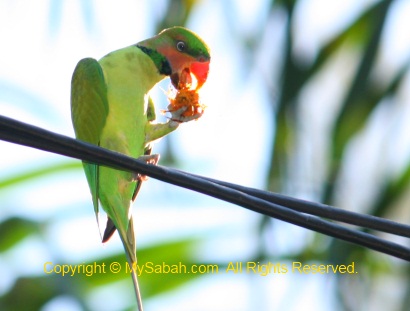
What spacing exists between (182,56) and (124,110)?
544 millimetres

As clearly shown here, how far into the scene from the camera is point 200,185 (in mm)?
2738

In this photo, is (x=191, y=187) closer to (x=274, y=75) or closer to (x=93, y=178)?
(x=93, y=178)

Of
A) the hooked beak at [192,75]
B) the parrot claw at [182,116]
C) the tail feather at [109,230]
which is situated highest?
the hooked beak at [192,75]

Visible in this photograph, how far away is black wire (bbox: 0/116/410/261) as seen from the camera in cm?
271

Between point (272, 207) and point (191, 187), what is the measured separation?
26 cm

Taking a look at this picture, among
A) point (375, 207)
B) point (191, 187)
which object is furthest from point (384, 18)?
point (191, 187)

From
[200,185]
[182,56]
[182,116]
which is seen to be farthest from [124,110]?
[200,185]

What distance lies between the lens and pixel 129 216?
4.23m

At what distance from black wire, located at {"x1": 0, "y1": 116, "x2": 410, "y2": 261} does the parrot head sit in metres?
1.83

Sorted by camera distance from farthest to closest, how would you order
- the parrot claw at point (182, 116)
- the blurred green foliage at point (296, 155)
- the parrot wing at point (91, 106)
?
the blurred green foliage at point (296, 155) → the parrot wing at point (91, 106) → the parrot claw at point (182, 116)

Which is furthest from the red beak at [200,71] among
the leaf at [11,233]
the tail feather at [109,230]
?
the leaf at [11,233]

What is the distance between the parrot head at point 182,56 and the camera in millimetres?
4580

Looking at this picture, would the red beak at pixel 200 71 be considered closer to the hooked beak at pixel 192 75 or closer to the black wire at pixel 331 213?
the hooked beak at pixel 192 75

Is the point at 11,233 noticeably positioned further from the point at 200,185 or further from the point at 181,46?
the point at 200,185
